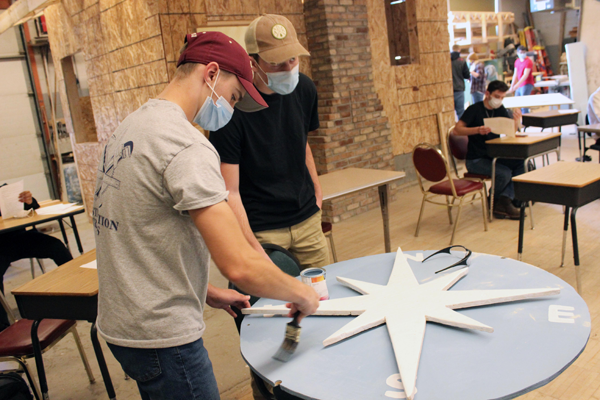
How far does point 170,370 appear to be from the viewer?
3.89 feet

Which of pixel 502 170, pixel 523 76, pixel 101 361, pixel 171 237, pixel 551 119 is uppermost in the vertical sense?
pixel 523 76

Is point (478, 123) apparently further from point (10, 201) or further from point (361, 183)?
point (10, 201)

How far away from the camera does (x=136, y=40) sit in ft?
15.3

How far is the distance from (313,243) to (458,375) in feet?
4.00

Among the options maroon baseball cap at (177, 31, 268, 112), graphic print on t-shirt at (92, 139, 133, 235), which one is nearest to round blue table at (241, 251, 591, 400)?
A: graphic print on t-shirt at (92, 139, 133, 235)

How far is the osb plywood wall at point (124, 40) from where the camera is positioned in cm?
437

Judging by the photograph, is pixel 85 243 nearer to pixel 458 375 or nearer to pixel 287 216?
pixel 287 216

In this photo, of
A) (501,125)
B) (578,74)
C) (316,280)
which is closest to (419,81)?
(501,125)

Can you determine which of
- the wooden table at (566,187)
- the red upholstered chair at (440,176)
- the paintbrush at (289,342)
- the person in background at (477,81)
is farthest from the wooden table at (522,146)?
the person in background at (477,81)

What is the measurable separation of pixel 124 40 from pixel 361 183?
3077 millimetres

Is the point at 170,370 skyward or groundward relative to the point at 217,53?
groundward

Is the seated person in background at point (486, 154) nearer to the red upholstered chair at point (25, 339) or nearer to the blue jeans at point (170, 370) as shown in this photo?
the red upholstered chair at point (25, 339)

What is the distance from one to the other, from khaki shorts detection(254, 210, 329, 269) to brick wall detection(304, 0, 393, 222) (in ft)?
9.77

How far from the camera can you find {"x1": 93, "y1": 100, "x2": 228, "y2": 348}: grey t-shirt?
105 centimetres
